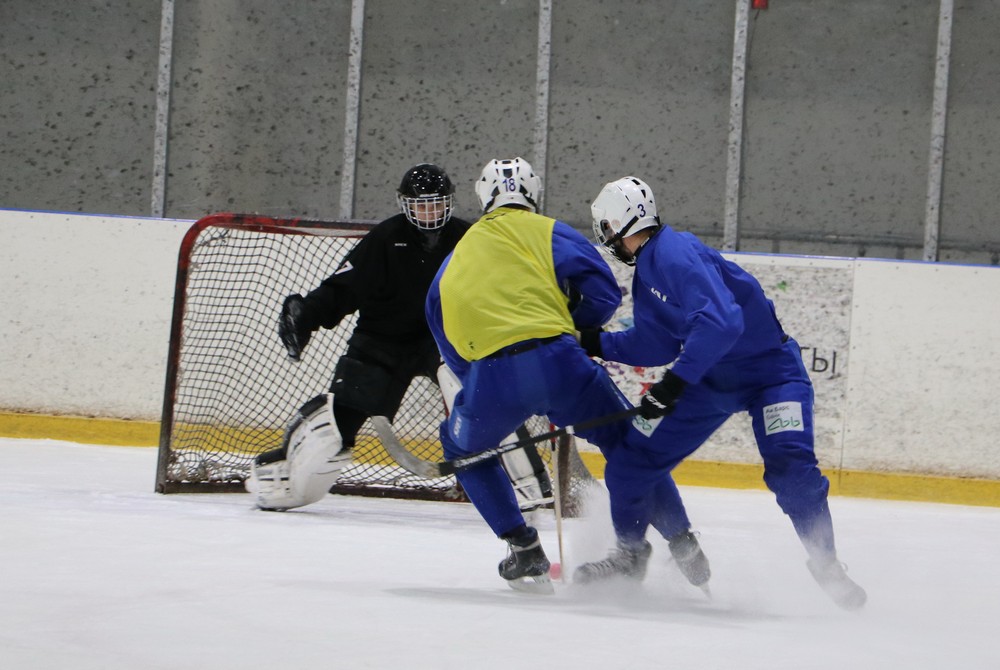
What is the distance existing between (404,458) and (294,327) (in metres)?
0.99

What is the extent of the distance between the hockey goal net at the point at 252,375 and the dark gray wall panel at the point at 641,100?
229 centimetres

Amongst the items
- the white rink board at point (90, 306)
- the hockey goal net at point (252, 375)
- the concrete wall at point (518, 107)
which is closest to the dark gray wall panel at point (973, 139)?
the concrete wall at point (518, 107)

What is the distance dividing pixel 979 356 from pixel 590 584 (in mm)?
2695

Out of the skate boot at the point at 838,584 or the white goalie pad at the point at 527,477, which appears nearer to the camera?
the skate boot at the point at 838,584

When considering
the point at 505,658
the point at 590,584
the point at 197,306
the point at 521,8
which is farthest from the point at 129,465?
the point at 521,8

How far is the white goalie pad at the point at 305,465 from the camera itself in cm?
407

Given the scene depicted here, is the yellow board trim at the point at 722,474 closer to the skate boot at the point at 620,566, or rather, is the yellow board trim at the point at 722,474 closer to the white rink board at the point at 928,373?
the white rink board at the point at 928,373

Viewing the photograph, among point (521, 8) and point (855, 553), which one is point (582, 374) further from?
point (521, 8)

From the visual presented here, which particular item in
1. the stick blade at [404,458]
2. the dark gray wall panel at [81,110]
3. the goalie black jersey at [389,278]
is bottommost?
the stick blade at [404,458]

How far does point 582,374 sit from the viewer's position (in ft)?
9.18

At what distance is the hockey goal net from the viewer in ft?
14.4

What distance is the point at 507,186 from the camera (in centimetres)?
298

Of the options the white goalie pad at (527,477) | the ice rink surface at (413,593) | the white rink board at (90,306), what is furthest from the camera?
the white rink board at (90,306)

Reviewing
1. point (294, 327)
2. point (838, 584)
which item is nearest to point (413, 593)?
point (838, 584)
